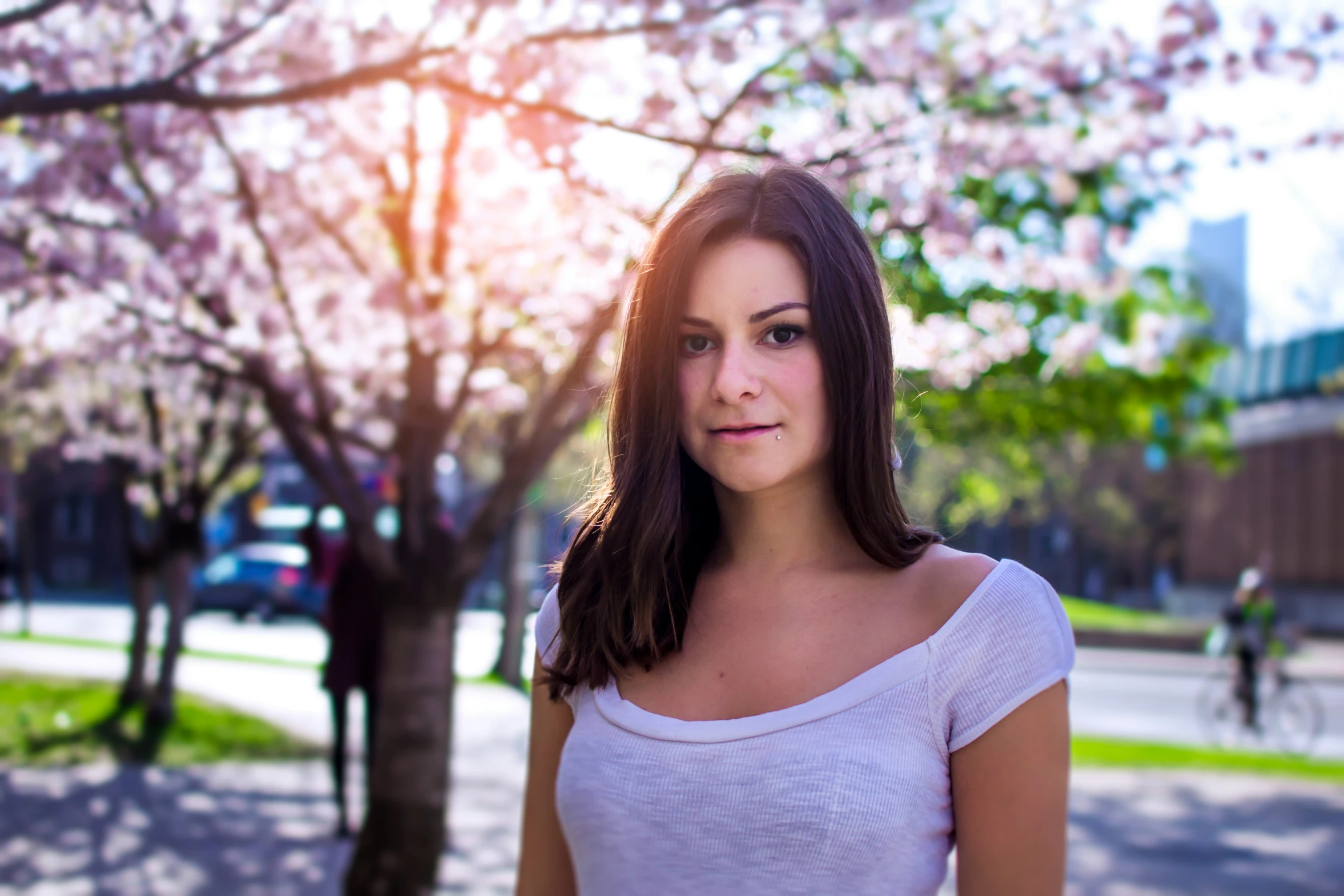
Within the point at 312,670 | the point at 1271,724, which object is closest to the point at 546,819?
the point at 1271,724

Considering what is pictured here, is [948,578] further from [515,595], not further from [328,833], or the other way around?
[515,595]

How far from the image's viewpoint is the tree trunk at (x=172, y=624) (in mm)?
10875

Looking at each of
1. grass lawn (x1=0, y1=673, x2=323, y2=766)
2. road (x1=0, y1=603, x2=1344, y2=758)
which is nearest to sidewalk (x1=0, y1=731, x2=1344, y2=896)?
grass lawn (x1=0, y1=673, x2=323, y2=766)

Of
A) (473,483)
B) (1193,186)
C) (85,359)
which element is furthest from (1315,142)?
(473,483)

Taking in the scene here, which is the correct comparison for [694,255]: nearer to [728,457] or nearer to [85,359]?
[728,457]

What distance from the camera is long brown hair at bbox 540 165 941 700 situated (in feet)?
5.69

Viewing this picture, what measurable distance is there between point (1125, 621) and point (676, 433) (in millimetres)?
32635

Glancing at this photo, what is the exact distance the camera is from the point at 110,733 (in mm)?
10383

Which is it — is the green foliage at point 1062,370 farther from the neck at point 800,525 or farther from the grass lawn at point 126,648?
the grass lawn at point 126,648

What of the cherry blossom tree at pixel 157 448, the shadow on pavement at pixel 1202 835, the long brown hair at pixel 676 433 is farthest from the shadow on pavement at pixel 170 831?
the long brown hair at pixel 676 433

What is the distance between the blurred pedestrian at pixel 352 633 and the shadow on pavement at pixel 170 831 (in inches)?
29.9

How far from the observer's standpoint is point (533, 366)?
21.6 ft

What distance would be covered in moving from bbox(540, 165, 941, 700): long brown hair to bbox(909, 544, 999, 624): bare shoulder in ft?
0.13

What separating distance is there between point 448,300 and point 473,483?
33150 millimetres
